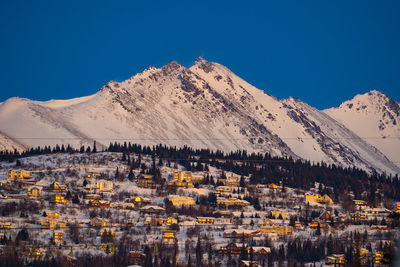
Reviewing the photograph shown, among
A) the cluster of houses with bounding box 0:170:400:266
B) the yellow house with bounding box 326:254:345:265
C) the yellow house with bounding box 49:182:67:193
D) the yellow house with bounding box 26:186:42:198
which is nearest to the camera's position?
the yellow house with bounding box 326:254:345:265

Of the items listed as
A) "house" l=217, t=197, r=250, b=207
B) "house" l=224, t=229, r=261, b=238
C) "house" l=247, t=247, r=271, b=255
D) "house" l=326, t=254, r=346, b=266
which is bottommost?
"house" l=326, t=254, r=346, b=266

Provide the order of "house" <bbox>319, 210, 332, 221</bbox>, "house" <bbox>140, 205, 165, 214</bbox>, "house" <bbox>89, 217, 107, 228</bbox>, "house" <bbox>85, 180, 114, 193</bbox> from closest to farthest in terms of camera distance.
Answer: "house" <bbox>89, 217, 107, 228</bbox> → "house" <bbox>140, 205, 165, 214</bbox> → "house" <bbox>319, 210, 332, 221</bbox> → "house" <bbox>85, 180, 114, 193</bbox>

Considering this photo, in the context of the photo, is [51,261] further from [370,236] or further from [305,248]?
[370,236]

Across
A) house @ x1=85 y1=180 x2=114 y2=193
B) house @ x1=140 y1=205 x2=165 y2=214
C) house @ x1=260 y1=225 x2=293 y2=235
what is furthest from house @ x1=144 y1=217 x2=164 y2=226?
house @ x1=85 y1=180 x2=114 y2=193

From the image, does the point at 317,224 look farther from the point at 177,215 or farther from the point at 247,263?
the point at 247,263

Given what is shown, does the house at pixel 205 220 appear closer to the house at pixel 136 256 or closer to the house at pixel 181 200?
the house at pixel 181 200

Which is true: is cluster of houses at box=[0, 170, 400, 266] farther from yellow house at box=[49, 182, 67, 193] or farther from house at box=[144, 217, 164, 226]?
yellow house at box=[49, 182, 67, 193]

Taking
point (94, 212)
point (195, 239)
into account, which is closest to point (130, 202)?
point (94, 212)

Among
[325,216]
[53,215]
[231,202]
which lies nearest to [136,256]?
[53,215]

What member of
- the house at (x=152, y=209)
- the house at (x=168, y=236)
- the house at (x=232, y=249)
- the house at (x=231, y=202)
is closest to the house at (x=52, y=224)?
the house at (x=168, y=236)
